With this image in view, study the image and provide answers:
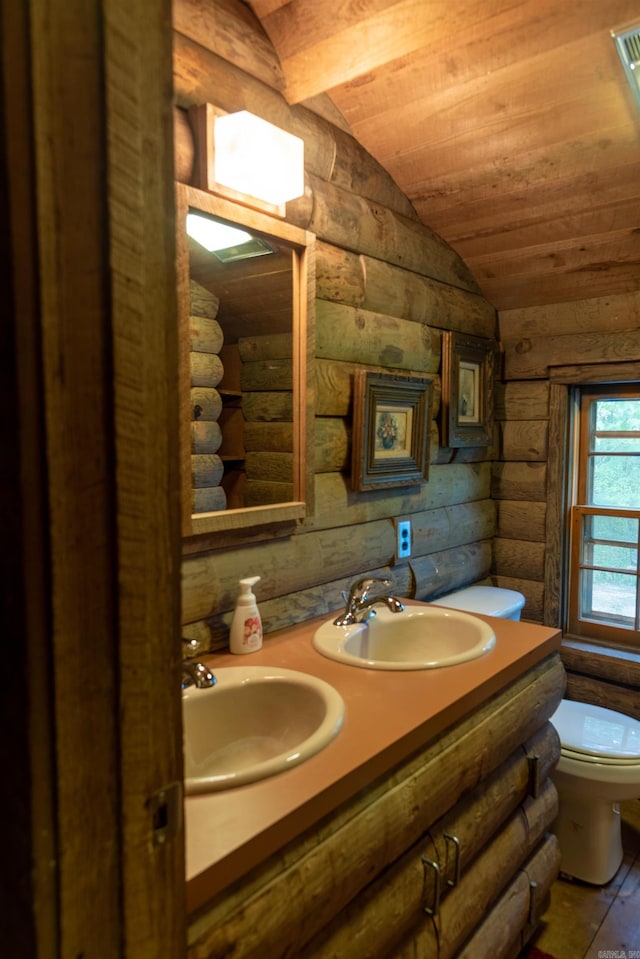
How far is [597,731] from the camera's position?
1922 millimetres

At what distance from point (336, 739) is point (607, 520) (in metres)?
1.82

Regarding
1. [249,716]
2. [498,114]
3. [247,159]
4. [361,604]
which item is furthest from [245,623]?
[498,114]

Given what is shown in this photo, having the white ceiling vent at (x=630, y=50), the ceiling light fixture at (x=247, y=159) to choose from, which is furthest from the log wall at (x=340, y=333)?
the white ceiling vent at (x=630, y=50)

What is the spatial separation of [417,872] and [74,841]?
2.87 ft

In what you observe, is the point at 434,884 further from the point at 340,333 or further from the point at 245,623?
the point at 340,333

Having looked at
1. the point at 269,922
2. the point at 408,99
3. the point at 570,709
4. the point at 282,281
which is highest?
the point at 408,99

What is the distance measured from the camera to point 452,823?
50.4 inches

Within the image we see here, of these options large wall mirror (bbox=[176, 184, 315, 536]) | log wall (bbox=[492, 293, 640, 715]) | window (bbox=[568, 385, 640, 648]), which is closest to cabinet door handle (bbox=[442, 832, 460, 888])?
large wall mirror (bbox=[176, 184, 315, 536])

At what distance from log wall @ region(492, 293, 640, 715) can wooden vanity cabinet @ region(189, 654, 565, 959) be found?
78 cm

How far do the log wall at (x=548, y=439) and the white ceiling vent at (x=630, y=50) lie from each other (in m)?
0.87

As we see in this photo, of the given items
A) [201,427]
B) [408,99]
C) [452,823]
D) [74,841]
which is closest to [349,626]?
[452,823]

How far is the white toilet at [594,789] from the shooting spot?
1758mm

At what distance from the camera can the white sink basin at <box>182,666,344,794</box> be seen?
1.17m

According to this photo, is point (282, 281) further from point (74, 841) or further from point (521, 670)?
point (74, 841)
